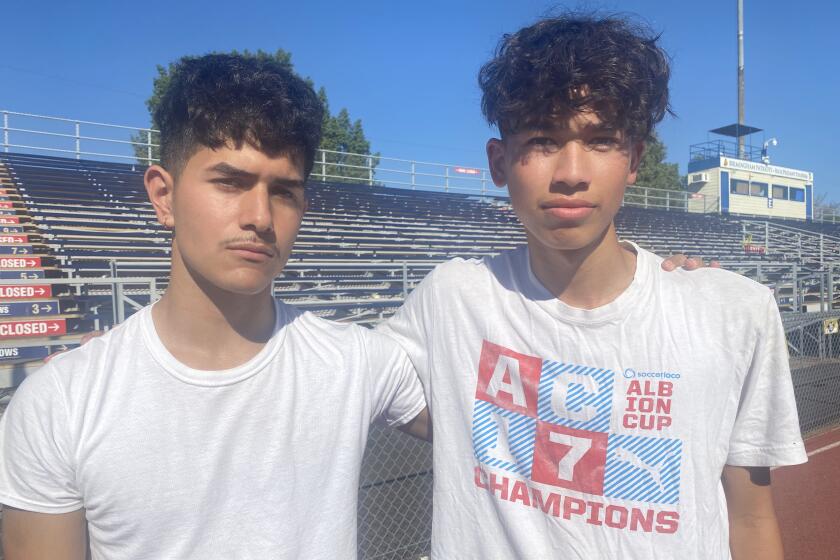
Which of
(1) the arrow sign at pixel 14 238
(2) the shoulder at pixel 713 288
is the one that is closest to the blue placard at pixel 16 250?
(1) the arrow sign at pixel 14 238

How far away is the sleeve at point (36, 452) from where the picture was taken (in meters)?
1.06

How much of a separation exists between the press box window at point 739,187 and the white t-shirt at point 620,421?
2597 cm

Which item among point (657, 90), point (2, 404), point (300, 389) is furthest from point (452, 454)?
point (2, 404)

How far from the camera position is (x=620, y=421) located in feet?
4.11

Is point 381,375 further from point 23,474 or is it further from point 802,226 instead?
point 802,226

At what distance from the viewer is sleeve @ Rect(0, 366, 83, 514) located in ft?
3.49

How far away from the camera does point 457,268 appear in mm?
1554

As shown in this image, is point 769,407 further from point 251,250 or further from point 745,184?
point 745,184

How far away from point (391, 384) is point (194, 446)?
47cm

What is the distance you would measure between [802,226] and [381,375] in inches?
1065

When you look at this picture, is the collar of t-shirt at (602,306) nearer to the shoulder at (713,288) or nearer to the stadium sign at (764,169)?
the shoulder at (713,288)

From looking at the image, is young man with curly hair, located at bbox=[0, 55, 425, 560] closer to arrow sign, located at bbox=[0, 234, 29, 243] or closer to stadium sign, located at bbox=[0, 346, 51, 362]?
stadium sign, located at bbox=[0, 346, 51, 362]

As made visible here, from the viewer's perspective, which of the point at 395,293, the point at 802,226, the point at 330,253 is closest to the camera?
A: the point at 395,293

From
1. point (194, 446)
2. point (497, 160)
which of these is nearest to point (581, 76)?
point (497, 160)
